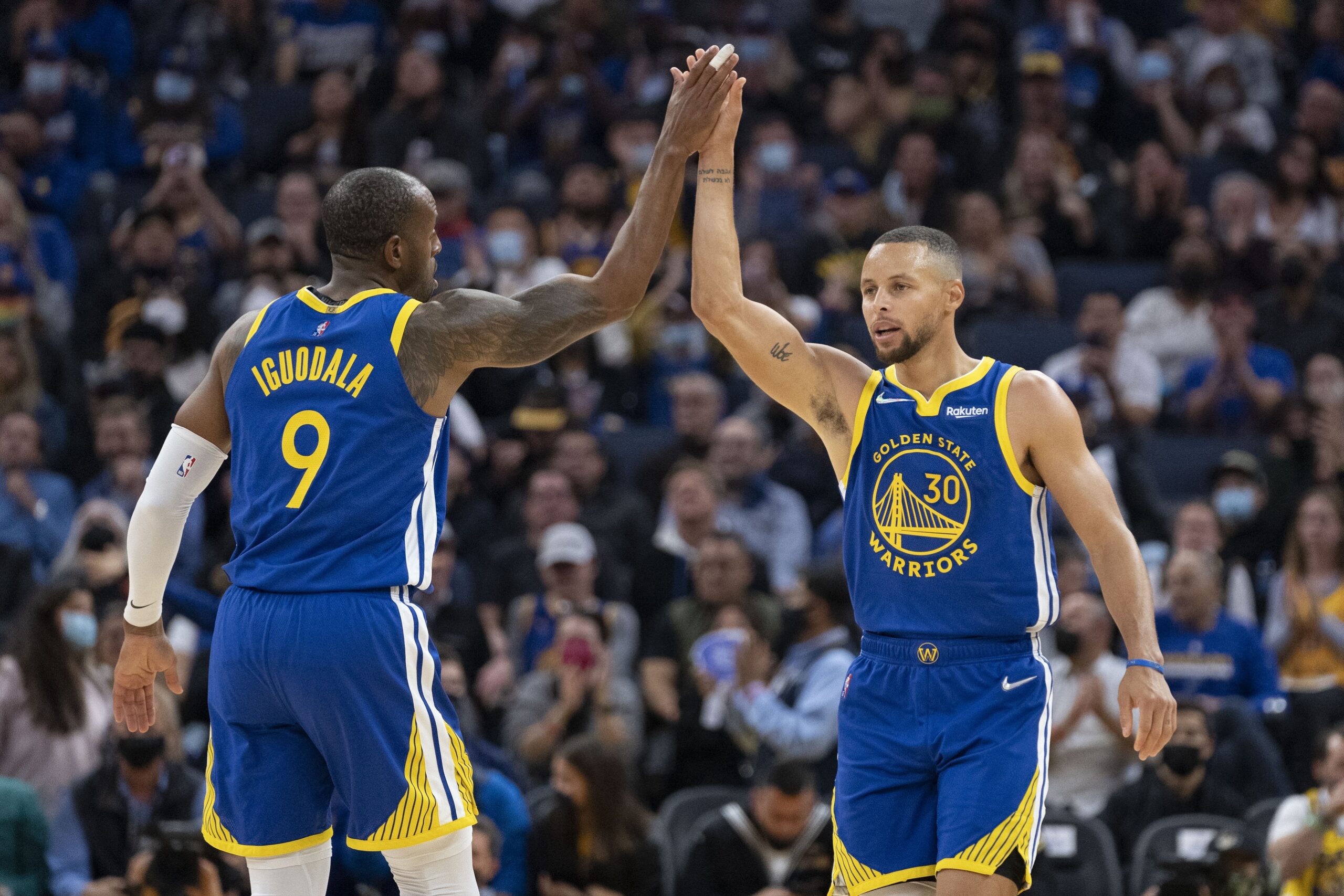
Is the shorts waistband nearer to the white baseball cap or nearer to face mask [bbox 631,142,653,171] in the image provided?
the white baseball cap

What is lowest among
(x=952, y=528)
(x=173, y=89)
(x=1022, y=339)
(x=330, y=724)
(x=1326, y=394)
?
(x=330, y=724)

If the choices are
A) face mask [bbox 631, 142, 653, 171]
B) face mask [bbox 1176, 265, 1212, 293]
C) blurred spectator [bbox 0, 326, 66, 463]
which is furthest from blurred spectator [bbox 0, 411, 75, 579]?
face mask [bbox 1176, 265, 1212, 293]

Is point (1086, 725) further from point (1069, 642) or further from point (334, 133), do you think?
point (334, 133)

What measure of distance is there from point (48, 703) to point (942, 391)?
5698mm

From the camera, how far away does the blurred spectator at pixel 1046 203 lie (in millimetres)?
13516

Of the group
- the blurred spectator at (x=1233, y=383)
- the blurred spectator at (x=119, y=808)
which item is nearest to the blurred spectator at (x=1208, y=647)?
the blurred spectator at (x=1233, y=383)

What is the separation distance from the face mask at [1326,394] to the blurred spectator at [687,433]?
4032 millimetres

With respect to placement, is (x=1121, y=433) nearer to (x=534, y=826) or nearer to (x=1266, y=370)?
(x=1266, y=370)

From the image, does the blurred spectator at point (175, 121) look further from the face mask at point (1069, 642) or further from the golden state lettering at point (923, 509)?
the golden state lettering at point (923, 509)

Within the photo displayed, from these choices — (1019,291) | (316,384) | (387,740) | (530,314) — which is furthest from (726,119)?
(1019,291)

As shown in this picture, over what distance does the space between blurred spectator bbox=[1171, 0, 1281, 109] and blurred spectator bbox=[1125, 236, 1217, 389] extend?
3.18m

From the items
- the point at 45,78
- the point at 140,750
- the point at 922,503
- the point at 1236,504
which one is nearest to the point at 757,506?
the point at 1236,504

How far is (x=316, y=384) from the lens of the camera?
4.61 metres

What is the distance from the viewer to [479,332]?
15.0 ft
